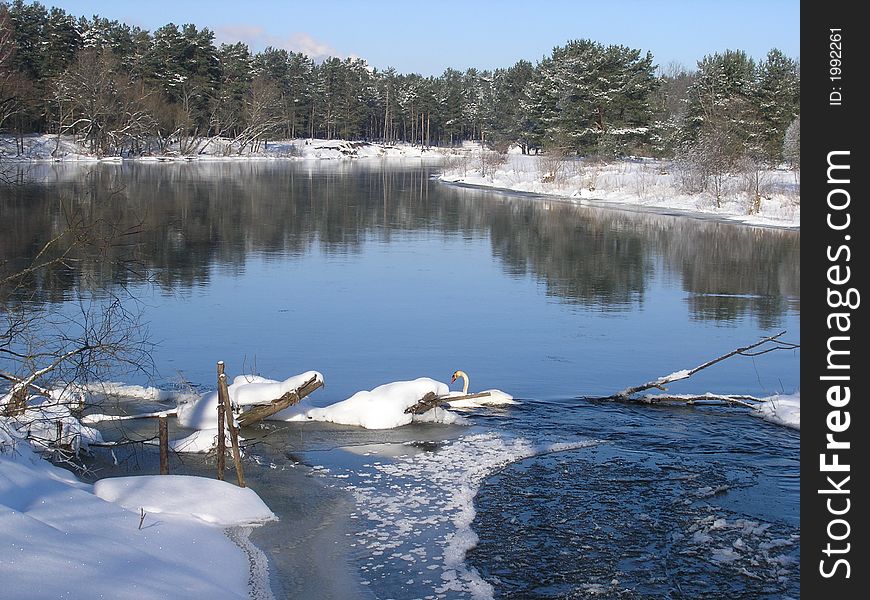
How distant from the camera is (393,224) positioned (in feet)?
112

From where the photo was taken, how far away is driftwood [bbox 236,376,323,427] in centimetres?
1072

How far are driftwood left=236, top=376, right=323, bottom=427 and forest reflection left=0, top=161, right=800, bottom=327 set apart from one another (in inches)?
93.8

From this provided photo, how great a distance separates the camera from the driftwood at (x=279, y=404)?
1072 centimetres

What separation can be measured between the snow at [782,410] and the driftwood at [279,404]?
522 centimetres

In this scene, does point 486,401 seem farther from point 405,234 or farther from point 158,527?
point 405,234

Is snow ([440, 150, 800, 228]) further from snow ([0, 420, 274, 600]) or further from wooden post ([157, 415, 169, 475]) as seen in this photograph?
snow ([0, 420, 274, 600])

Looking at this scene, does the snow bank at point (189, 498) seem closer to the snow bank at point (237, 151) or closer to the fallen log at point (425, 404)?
the fallen log at point (425, 404)

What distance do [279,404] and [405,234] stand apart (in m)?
20.9

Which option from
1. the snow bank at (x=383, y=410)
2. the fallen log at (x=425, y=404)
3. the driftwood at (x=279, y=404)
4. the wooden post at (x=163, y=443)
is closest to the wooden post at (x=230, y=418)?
the wooden post at (x=163, y=443)

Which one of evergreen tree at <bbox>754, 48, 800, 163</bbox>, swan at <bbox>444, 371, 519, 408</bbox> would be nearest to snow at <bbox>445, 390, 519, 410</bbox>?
swan at <bbox>444, 371, 519, 408</bbox>
